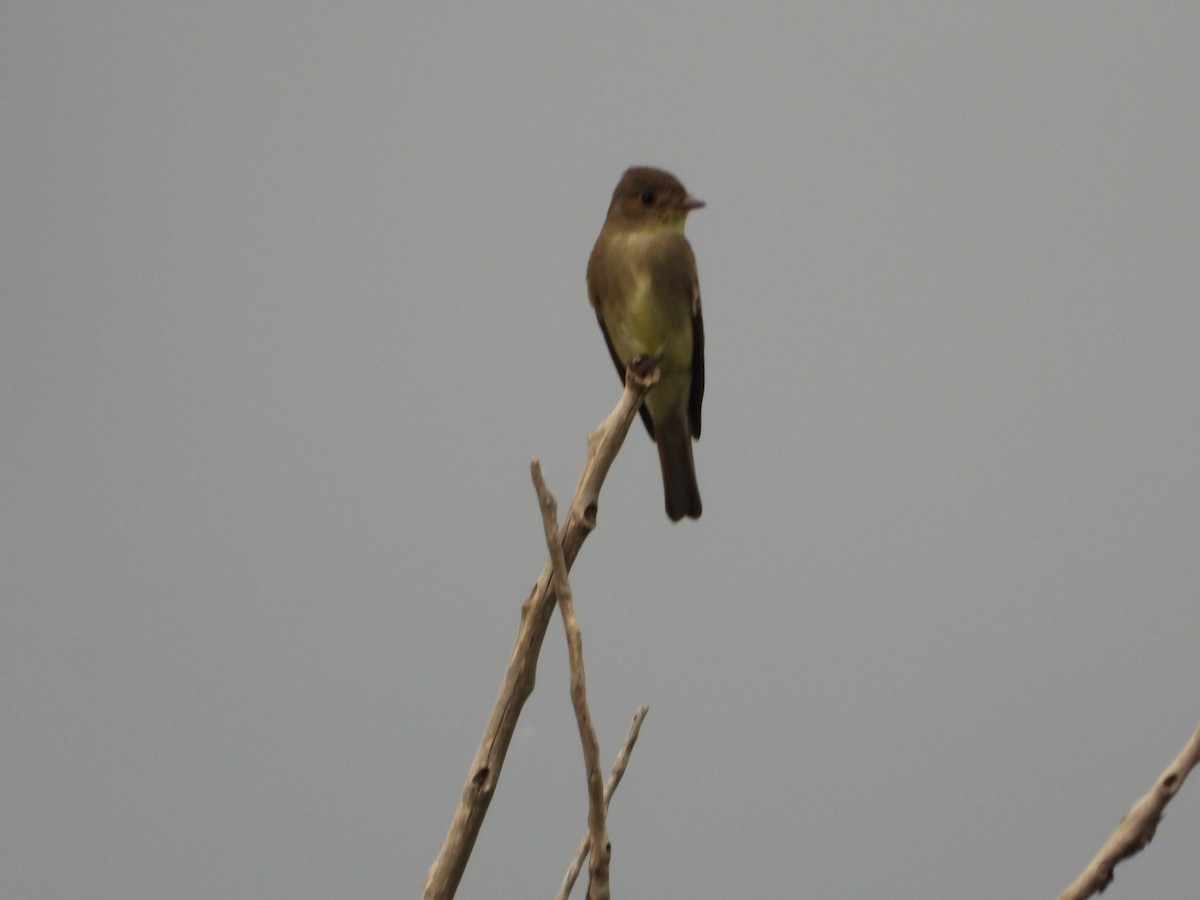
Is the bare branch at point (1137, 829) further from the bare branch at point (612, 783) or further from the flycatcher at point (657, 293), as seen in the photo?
the flycatcher at point (657, 293)

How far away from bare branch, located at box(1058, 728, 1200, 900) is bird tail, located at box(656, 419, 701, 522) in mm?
2197

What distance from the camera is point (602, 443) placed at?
2342 mm

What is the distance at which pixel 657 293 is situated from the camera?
355cm

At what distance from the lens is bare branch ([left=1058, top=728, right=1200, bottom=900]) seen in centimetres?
160

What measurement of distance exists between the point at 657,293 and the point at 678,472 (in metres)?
0.55

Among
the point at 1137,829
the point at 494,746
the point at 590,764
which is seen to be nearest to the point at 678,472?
the point at 494,746

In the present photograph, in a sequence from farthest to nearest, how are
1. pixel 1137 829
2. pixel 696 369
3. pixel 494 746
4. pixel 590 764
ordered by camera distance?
pixel 696 369 < pixel 494 746 < pixel 590 764 < pixel 1137 829

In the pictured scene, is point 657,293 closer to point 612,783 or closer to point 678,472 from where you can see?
point 678,472

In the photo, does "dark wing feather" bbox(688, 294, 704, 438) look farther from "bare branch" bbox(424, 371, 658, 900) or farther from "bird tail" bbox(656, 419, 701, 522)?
"bare branch" bbox(424, 371, 658, 900)

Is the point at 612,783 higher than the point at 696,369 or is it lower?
lower

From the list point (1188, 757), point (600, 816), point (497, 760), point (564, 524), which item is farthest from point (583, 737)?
point (1188, 757)

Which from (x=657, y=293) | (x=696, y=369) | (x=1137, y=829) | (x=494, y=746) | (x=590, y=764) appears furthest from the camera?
(x=696, y=369)

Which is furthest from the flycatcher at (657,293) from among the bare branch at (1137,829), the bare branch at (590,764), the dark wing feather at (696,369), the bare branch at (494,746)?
the bare branch at (1137,829)

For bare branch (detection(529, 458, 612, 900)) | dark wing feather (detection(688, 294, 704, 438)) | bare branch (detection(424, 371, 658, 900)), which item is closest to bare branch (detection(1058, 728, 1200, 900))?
bare branch (detection(529, 458, 612, 900))
